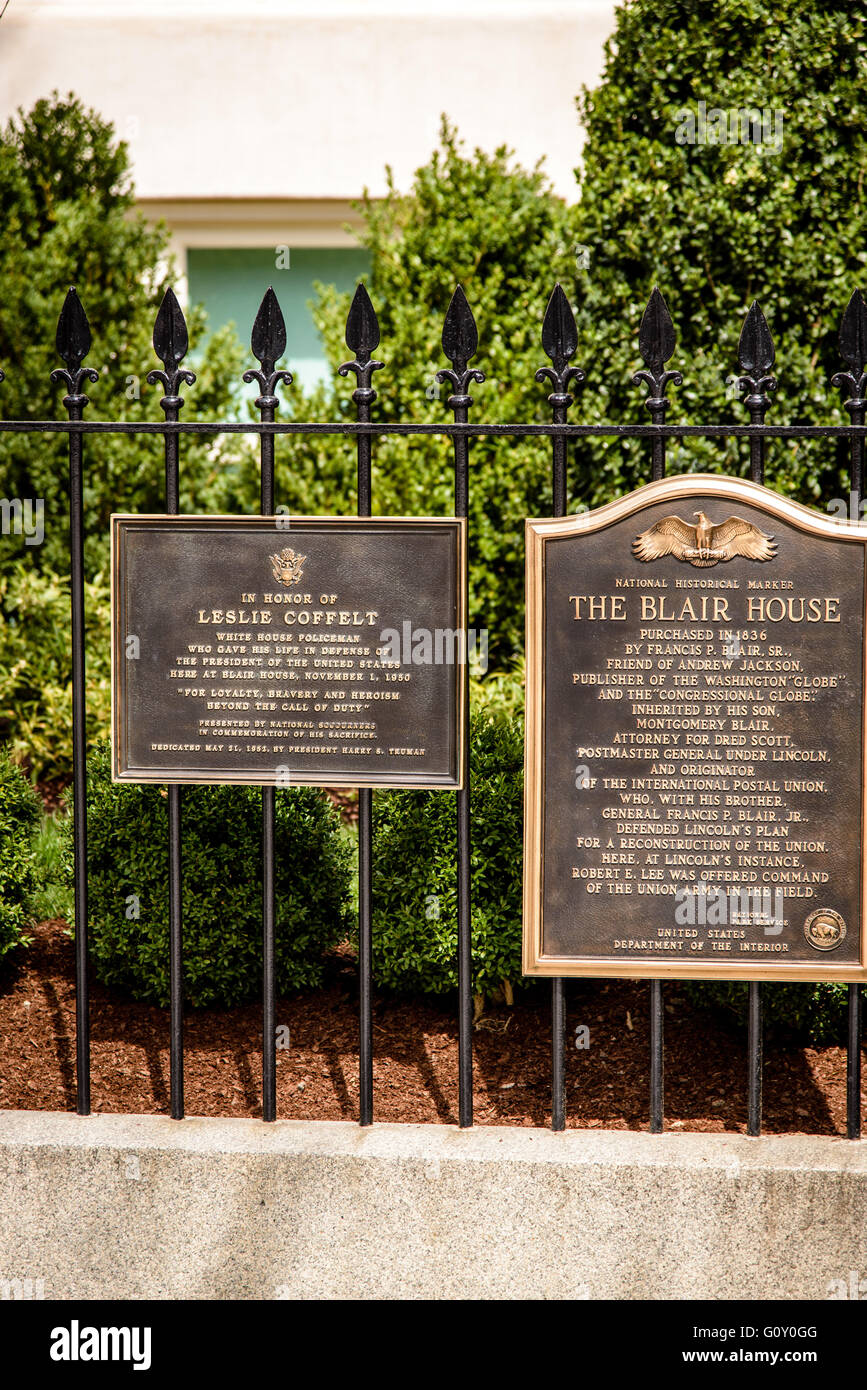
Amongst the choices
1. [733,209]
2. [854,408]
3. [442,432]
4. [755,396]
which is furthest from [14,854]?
[733,209]

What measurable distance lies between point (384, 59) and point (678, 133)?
159 inches

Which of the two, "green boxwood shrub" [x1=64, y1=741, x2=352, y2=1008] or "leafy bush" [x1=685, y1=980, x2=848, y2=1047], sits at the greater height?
"green boxwood shrub" [x1=64, y1=741, x2=352, y2=1008]

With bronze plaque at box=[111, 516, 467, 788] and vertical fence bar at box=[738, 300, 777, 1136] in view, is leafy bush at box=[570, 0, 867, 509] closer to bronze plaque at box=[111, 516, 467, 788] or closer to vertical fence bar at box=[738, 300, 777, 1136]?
vertical fence bar at box=[738, 300, 777, 1136]

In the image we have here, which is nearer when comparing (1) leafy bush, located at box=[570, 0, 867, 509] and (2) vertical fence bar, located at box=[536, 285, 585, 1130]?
(2) vertical fence bar, located at box=[536, 285, 585, 1130]

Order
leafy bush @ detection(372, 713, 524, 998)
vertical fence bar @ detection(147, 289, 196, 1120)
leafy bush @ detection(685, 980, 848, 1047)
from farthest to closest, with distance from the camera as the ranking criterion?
leafy bush @ detection(372, 713, 524, 998) < leafy bush @ detection(685, 980, 848, 1047) < vertical fence bar @ detection(147, 289, 196, 1120)

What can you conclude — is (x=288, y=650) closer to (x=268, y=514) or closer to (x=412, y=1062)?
(x=268, y=514)

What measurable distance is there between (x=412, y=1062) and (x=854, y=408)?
2.29m

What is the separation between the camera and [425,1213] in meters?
3.03

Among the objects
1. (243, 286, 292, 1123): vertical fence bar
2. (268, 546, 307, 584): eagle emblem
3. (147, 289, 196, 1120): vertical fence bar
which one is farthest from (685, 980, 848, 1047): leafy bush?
(268, 546, 307, 584): eagle emblem

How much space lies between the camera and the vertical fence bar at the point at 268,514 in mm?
2982

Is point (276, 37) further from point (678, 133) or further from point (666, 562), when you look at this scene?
point (666, 562)

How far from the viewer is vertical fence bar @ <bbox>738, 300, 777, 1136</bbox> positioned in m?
2.90

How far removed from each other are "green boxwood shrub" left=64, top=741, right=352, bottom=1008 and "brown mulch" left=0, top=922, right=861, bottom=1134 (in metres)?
0.17

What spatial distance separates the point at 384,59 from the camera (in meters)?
8.08
